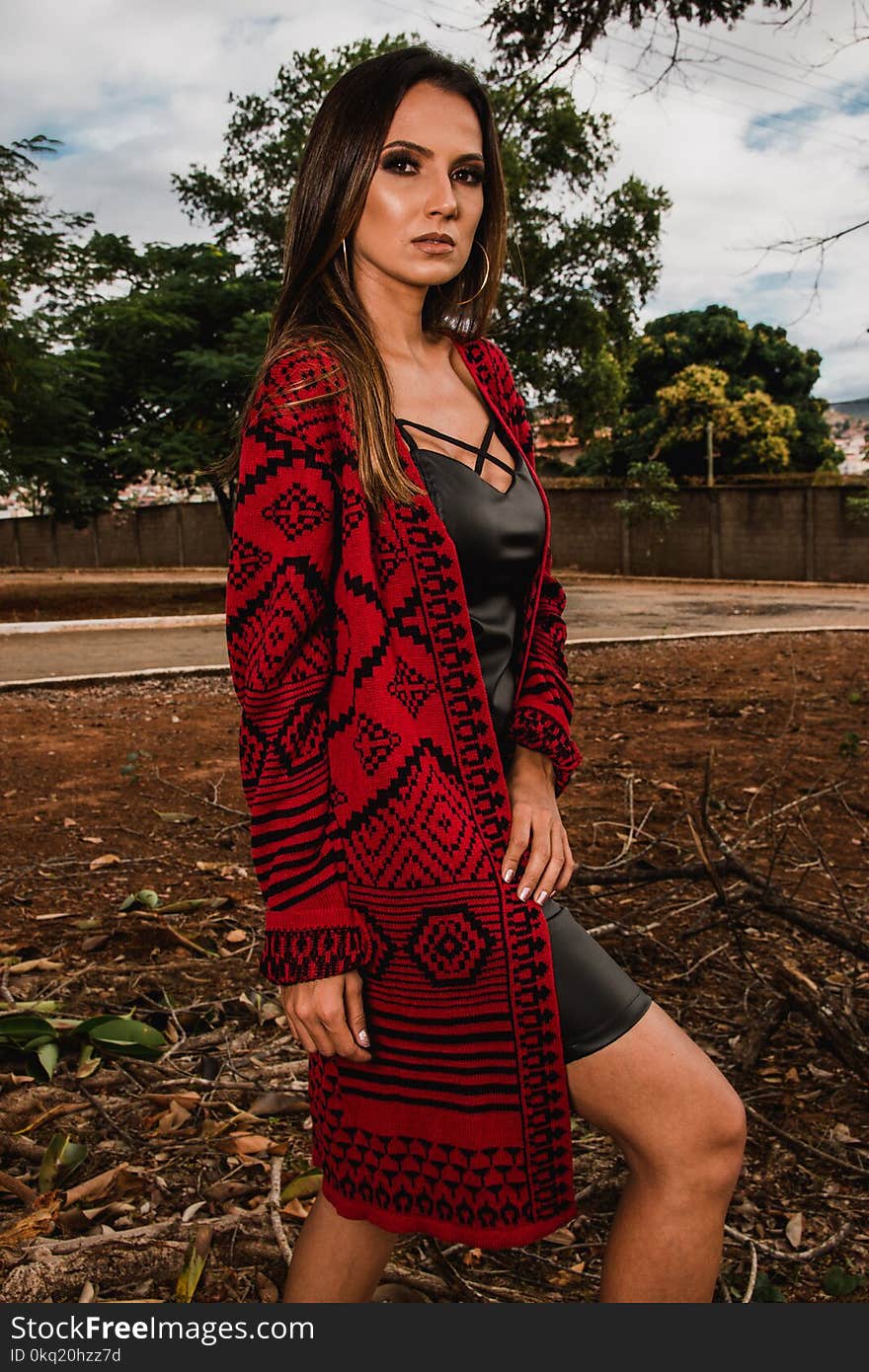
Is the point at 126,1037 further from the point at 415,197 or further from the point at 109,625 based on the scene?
the point at 109,625

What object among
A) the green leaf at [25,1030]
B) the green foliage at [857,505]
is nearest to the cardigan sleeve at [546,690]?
the green leaf at [25,1030]

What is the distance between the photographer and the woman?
1.44m

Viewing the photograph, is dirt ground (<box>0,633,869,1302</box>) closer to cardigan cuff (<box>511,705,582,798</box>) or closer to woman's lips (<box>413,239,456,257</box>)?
cardigan cuff (<box>511,705,582,798</box>)

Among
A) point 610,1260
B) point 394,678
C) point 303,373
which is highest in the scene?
point 303,373

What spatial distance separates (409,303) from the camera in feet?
5.72

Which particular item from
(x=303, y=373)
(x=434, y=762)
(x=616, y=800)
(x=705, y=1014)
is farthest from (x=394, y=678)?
(x=616, y=800)

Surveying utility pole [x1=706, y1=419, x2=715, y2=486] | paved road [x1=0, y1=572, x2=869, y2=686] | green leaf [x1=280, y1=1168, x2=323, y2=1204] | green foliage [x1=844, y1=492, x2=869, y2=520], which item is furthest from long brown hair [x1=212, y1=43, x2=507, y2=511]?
utility pole [x1=706, y1=419, x2=715, y2=486]

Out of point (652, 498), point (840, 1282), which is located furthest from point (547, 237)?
point (840, 1282)

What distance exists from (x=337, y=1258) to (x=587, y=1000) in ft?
1.85

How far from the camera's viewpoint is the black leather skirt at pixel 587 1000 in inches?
57.7

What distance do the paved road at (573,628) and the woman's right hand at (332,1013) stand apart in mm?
7805

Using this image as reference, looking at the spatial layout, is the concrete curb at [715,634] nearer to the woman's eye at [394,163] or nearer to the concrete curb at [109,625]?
the concrete curb at [109,625]

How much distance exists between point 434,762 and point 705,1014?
1951mm

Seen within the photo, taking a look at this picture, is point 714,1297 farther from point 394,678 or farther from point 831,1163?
point 394,678
